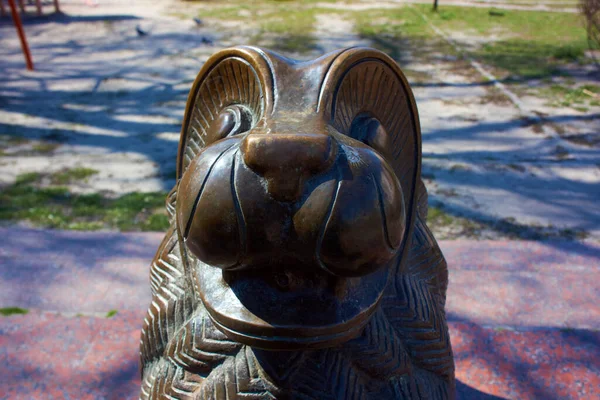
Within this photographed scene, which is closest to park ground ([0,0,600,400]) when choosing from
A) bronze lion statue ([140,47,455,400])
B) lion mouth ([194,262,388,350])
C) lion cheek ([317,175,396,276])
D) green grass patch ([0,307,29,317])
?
green grass patch ([0,307,29,317])

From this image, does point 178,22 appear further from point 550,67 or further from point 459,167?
point 459,167

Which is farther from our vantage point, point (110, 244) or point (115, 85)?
point (115, 85)

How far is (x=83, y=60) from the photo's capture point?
5.98 m

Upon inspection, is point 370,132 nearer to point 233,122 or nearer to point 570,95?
point 233,122

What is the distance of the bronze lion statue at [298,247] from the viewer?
60 centimetres

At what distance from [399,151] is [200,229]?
488mm

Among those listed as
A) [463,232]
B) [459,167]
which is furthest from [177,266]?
[459,167]

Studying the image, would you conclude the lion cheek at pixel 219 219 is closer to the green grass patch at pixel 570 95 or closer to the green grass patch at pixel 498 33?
the green grass patch at pixel 570 95

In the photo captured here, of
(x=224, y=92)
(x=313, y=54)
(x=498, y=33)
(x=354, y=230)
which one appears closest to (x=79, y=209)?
(x=224, y=92)

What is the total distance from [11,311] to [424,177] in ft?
7.00

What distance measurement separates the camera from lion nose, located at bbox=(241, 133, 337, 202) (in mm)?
594

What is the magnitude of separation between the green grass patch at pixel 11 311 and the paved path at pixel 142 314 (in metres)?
0.02

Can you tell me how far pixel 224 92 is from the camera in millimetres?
949

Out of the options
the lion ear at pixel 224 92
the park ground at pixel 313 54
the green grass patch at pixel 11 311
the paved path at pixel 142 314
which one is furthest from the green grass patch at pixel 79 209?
the lion ear at pixel 224 92
